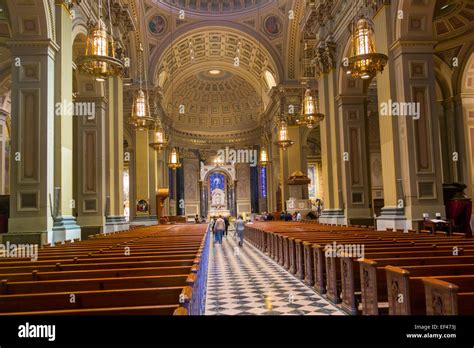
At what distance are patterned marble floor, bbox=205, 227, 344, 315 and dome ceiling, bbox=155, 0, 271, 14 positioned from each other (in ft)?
55.0

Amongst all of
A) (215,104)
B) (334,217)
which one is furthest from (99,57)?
(215,104)

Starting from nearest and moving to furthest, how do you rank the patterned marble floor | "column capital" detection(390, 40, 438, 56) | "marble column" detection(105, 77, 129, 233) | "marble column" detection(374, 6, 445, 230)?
the patterned marble floor, "marble column" detection(374, 6, 445, 230), "column capital" detection(390, 40, 438, 56), "marble column" detection(105, 77, 129, 233)

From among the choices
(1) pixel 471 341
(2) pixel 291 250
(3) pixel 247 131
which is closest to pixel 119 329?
Result: (1) pixel 471 341

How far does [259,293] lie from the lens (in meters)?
6.40

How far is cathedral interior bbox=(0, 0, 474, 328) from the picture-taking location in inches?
317

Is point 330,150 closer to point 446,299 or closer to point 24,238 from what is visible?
point 24,238

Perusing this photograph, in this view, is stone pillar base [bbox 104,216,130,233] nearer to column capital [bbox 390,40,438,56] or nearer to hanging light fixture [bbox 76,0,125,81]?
hanging light fixture [bbox 76,0,125,81]

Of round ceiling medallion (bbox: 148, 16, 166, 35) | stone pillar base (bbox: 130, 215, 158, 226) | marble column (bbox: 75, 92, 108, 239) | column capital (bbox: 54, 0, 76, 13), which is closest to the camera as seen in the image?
column capital (bbox: 54, 0, 76, 13)

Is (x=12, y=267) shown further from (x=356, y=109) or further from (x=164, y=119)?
(x=164, y=119)

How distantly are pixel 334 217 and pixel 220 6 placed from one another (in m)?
14.4

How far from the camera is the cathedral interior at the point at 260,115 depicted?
8.05m

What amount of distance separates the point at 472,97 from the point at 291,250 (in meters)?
10.8

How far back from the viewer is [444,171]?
15.5 m

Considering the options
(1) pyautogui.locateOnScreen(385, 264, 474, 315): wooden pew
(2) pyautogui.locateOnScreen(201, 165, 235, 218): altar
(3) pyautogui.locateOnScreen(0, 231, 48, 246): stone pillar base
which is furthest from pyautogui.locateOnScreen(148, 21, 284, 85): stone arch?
(1) pyautogui.locateOnScreen(385, 264, 474, 315): wooden pew
